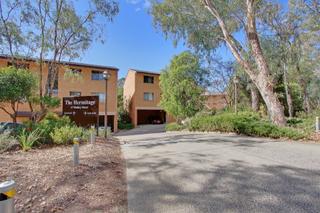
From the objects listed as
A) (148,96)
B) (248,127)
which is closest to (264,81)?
(248,127)

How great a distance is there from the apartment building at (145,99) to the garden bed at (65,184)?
2501cm

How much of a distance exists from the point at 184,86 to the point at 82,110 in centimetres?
1188

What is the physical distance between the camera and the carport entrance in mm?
33156

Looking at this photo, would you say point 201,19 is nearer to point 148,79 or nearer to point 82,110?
point 82,110

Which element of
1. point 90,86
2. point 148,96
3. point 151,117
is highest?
point 90,86

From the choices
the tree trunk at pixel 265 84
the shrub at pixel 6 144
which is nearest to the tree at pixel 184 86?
the tree trunk at pixel 265 84

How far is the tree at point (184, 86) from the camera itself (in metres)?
21.8

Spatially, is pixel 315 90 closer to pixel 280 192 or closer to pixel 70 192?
pixel 280 192

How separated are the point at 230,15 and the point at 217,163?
13.1m

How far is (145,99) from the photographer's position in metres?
31.8

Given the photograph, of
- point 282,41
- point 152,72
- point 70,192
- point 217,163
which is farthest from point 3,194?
point 152,72

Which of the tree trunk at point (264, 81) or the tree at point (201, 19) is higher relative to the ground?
the tree at point (201, 19)

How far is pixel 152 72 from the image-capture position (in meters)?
32.4

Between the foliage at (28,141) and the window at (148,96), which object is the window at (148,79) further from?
the foliage at (28,141)
